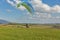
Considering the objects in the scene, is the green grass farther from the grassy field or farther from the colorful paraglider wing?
the colorful paraglider wing

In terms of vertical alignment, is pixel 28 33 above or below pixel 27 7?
below

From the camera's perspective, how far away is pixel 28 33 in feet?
10.7

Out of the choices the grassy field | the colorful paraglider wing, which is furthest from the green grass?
the colorful paraglider wing

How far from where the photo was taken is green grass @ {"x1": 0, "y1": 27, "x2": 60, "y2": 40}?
318cm

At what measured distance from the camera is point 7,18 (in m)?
3.36

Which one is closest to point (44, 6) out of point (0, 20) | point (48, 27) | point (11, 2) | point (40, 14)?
point (40, 14)

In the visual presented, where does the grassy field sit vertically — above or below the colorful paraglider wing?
below

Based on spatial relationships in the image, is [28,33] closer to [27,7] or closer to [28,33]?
[28,33]

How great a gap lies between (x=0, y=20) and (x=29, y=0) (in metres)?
0.89

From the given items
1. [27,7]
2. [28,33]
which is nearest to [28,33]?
[28,33]

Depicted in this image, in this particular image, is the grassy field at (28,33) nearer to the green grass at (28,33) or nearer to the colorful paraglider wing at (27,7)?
the green grass at (28,33)

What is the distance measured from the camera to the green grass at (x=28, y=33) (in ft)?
10.4

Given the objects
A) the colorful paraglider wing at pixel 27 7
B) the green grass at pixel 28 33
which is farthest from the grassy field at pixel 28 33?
the colorful paraglider wing at pixel 27 7

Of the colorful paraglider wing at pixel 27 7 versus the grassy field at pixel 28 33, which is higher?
the colorful paraglider wing at pixel 27 7
